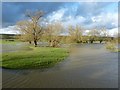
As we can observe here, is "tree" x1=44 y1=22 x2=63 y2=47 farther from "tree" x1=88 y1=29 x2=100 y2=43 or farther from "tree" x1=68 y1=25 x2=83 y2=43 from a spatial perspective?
"tree" x1=88 y1=29 x2=100 y2=43

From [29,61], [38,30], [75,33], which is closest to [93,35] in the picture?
[75,33]

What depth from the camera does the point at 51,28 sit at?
56.6m

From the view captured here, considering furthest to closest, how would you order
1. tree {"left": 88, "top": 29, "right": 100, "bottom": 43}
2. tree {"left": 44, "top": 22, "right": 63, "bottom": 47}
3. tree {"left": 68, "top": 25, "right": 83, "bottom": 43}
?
tree {"left": 88, "top": 29, "right": 100, "bottom": 43}, tree {"left": 68, "top": 25, "right": 83, "bottom": 43}, tree {"left": 44, "top": 22, "right": 63, "bottom": 47}

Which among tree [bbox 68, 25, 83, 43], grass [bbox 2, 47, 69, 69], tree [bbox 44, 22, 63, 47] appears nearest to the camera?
grass [bbox 2, 47, 69, 69]

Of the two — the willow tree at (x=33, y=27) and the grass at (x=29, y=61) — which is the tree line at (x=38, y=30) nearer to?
the willow tree at (x=33, y=27)

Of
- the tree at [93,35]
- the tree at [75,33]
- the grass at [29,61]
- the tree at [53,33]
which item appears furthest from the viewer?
the tree at [93,35]

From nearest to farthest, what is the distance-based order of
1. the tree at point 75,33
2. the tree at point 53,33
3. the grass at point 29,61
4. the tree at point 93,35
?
the grass at point 29,61 → the tree at point 53,33 → the tree at point 75,33 → the tree at point 93,35

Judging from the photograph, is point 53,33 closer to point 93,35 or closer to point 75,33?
point 75,33

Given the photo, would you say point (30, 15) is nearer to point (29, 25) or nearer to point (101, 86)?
point (29, 25)

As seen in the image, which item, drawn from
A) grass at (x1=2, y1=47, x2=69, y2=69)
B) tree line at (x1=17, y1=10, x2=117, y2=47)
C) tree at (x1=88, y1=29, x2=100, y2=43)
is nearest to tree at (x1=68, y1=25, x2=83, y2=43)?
tree at (x1=88, y1=29, x2=100, y2=43)

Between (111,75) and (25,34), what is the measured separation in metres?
45.5

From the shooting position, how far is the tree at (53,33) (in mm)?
52350

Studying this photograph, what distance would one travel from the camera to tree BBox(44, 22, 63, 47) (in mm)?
52350

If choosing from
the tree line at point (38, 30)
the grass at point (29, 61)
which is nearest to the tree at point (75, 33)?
the tree line at point (38, 30)
